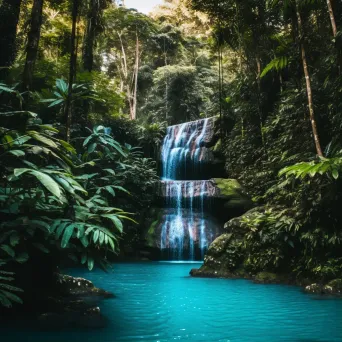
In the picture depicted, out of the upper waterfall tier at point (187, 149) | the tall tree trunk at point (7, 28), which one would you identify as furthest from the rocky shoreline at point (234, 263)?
the upper waterfall tier at point (187, 149)

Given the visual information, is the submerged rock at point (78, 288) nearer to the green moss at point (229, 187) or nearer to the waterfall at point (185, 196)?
the waterfall at point (185, 196)

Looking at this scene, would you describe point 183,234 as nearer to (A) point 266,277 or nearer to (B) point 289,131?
→ (B) point 289,131

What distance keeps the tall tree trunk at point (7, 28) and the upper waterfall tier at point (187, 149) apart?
32.1 feet

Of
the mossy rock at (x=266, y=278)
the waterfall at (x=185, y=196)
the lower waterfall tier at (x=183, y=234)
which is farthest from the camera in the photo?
the waterfall at (x=185, y=196)

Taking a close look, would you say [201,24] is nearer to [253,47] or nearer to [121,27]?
[121,27]

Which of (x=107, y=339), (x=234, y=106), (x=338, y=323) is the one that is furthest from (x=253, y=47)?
(x=107, y=339)

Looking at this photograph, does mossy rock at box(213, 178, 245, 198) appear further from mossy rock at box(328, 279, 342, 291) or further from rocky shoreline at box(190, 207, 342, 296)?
mossy rock at box(328, 279, 342, 291)

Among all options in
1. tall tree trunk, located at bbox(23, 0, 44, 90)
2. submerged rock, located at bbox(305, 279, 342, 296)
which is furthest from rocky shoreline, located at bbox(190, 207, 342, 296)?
tall tree trunk, located at bbox(23, 0, 44, 90)

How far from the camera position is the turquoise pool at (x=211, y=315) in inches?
136

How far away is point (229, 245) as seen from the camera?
340 inches

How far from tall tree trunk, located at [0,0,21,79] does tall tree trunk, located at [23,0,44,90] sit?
91.5 inches

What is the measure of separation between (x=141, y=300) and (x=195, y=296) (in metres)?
0.91

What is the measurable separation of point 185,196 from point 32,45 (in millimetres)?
9485

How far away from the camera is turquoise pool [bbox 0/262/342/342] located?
11.4 ft
